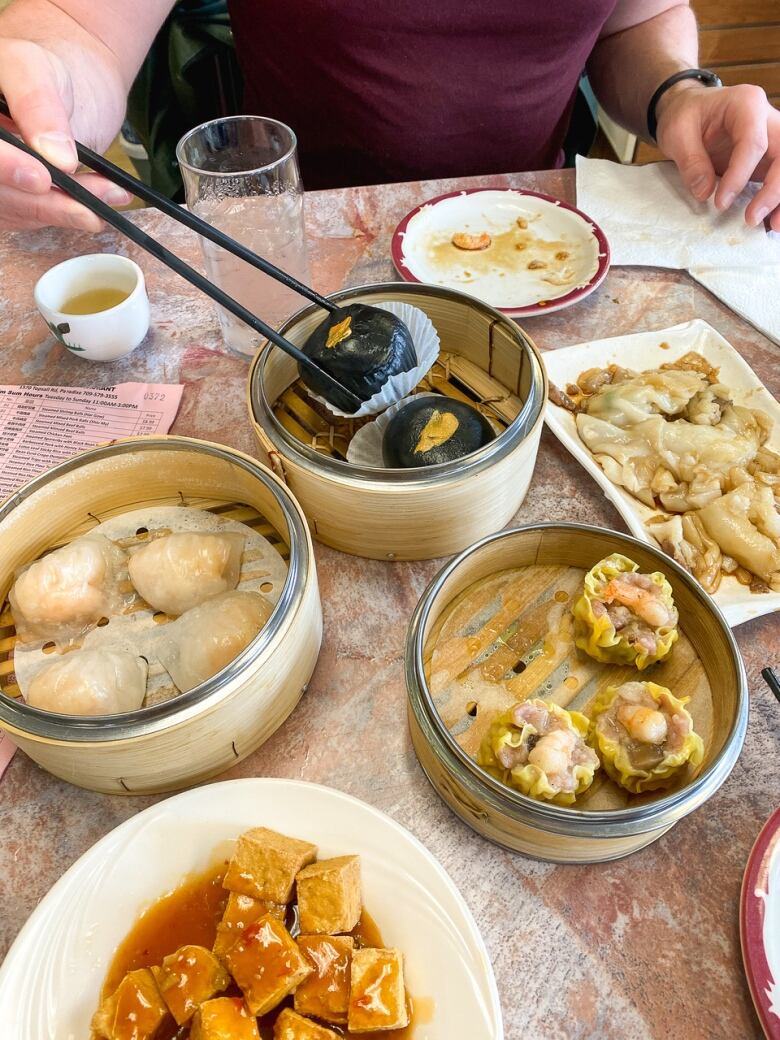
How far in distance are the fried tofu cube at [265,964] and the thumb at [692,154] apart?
2.04m

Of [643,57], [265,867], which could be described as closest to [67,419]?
[265,867]

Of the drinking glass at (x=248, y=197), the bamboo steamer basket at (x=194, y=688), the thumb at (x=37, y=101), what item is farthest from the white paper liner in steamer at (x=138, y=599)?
the thumb at (x=37, y=101)

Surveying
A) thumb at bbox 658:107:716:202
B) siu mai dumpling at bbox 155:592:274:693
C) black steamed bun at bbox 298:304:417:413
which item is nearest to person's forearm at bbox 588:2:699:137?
thumb at bbox 658:107:716:202

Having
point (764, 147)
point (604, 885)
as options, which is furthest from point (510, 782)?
point (764, 147)

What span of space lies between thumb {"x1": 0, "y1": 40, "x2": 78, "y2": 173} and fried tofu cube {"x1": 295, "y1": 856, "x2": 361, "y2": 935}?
127 centimetres

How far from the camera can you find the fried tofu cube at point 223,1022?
2.85 feet

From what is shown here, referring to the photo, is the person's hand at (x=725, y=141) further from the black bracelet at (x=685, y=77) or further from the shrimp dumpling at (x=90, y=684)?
the shrimp dumpling at (x=90, y=684)

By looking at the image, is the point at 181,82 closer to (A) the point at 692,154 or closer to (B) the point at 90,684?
(A) the point at 692,154

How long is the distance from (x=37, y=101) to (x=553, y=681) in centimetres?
146

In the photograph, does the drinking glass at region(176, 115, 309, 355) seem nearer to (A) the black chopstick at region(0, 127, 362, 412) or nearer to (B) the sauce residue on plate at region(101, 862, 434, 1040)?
(A) the black chopstick at region(0, 127, 362, 412)

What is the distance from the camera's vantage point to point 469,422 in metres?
1.38

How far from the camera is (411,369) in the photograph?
4.80 feet

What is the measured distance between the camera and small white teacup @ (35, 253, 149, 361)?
1645 mm

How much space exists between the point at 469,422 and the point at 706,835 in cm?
78
